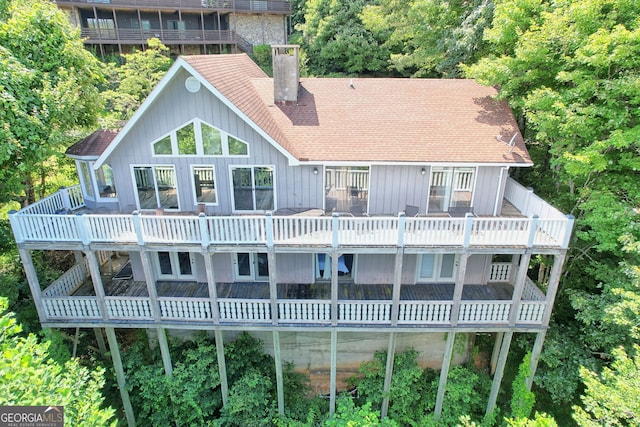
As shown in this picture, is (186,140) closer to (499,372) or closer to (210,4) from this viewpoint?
(499,372)

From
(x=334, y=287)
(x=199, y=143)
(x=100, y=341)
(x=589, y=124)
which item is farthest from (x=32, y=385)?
(x=589, y=124)

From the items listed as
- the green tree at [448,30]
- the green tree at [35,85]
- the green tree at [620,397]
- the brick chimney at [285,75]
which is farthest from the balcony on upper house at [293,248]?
the green tree at [448,30]

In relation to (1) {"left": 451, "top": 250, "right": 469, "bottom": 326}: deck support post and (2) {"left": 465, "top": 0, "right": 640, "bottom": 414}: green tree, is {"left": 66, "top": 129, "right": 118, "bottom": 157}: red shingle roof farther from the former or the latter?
(2) {"left": 465, "top": 0, "right": 640, "bottom": 414}: green tree

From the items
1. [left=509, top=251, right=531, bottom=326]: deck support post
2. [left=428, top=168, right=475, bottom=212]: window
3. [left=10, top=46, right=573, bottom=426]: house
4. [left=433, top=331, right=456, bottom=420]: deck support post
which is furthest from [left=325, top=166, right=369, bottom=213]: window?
[left=433, top=331, right=456, bottom=420]: deck support post

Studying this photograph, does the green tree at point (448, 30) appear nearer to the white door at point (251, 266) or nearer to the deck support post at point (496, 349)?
the deck support post at point (496, 349)

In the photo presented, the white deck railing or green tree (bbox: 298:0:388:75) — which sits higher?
green tree (bbox: 298:0:388:75)
